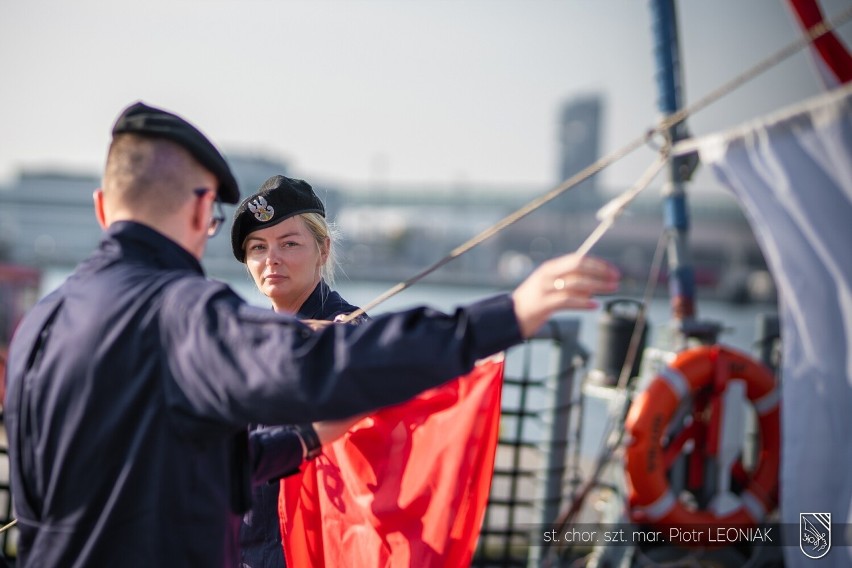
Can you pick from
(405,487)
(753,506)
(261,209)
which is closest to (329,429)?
(405,487)

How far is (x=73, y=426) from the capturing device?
1.42m

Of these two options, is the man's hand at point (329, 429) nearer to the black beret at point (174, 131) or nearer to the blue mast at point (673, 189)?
the black beret at point (174, 131)

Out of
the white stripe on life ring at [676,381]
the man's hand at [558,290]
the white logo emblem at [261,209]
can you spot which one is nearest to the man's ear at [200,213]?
→ the man's hand at [558,290]

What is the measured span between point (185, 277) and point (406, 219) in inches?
2974

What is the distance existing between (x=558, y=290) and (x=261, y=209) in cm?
142

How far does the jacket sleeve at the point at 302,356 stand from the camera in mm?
1326

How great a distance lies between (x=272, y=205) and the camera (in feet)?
8.34

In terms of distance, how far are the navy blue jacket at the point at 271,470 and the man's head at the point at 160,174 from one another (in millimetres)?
552

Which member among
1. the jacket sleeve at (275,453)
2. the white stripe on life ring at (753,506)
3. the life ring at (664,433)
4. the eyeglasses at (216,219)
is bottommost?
the white stripe on life ring at (753,506)

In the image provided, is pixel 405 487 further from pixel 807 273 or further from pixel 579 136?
pixel 579 136

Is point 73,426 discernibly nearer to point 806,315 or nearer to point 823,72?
point 806,315

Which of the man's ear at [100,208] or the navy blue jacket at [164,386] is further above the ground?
the man's ear at [100,208]

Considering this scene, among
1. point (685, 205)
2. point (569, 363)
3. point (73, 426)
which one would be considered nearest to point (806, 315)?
point (73, 426)

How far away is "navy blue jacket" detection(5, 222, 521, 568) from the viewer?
1.34 meters
